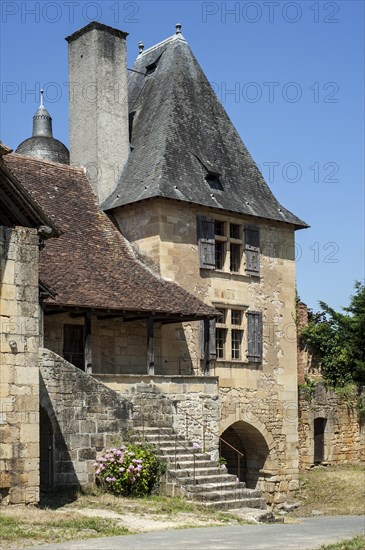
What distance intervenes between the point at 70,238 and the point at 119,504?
8.52 meters

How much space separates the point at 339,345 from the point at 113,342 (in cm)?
1098

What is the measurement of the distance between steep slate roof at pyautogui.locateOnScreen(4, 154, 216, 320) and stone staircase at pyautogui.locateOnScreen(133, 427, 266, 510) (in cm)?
319

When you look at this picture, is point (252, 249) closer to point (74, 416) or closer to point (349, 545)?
point (74, 416)

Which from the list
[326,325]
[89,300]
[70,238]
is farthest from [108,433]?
[326,325]

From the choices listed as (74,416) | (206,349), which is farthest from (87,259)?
(74,416)

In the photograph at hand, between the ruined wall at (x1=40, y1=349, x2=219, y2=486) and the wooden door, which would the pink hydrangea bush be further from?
the wooden door

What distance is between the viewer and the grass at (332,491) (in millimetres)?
25500

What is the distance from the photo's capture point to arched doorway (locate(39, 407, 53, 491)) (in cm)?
1867

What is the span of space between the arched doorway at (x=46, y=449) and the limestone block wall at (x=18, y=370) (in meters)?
2.38

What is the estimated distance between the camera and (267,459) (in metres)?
27.1

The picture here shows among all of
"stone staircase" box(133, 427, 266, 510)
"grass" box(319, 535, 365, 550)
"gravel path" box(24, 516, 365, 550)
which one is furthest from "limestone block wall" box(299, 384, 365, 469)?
"grass" box(319, 535, 365, 550)

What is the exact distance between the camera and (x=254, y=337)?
26.6 m

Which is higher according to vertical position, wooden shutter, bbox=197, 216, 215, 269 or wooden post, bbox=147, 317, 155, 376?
wooden shutter, bbox=197, 216, 215, 269

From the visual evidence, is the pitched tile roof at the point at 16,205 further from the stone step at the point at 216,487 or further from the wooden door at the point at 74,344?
the wooden door at the point at 74,344
